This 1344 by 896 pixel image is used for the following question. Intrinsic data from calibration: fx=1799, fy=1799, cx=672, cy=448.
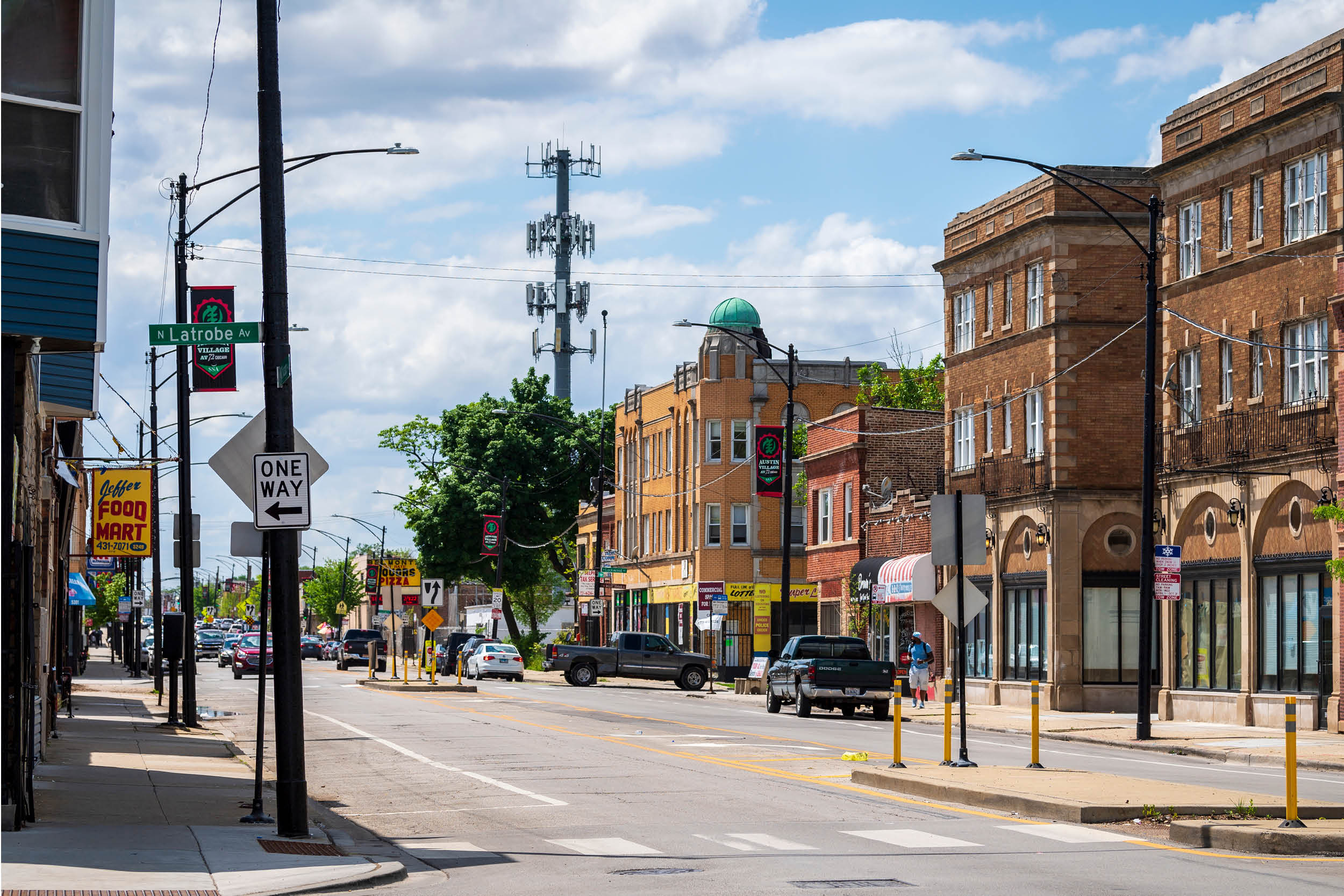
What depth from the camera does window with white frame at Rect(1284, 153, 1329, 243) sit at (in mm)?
32719

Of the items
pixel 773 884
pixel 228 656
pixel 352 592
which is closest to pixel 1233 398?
pixel 773 884

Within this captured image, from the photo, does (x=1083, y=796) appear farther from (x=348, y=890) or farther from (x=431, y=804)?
(x=348, y=890)

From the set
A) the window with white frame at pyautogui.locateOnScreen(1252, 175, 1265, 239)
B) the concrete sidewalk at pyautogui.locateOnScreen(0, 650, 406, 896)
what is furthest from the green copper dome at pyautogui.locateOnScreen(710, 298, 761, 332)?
the concrete sidewalk at pyautogui.locateOnScreen(0, 650, 406, 896)

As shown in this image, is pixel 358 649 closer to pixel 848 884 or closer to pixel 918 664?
pixel 918 664

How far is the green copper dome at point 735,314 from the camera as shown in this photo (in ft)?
258

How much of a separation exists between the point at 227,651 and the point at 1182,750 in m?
69.2

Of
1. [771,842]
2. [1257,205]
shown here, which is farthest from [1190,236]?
[771,842]

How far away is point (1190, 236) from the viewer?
37.6m

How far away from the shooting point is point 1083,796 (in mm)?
16688

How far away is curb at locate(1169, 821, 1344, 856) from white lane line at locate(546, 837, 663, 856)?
420 cm

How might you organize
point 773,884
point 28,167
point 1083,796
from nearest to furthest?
1. point 773,884
2. point 28,167
3. point 1083,796

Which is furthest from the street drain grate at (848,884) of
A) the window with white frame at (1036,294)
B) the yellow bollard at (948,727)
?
the window with white frame at (1036,294)

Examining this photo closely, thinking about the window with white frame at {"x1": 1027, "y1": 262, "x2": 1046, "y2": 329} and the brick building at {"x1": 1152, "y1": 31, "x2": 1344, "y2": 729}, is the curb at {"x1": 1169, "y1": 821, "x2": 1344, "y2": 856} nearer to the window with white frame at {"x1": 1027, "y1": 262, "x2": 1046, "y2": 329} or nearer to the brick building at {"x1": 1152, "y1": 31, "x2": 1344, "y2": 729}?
the brick building at {"x1": 1152, "y1": 31, "x2": 1344, "y2": 729}

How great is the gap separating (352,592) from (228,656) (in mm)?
69406
